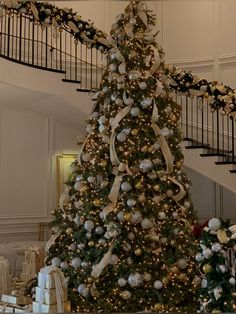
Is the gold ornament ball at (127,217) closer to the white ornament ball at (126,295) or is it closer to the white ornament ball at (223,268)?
the white ornament ball at (126,295)

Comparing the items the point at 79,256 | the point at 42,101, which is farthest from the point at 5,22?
the point at 79,256

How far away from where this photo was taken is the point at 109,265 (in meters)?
3.28

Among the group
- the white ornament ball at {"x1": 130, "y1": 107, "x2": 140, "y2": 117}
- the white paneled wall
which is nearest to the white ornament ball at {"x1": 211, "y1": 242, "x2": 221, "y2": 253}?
the white ornament ball at {"x1": 130, "y1": 107, "x2": 140, "y2": 117}

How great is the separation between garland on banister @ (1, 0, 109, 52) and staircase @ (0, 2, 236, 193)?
0.10 m

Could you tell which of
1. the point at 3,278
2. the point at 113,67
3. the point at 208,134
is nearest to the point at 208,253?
the point at 113,67

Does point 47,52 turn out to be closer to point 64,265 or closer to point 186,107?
point 186,107

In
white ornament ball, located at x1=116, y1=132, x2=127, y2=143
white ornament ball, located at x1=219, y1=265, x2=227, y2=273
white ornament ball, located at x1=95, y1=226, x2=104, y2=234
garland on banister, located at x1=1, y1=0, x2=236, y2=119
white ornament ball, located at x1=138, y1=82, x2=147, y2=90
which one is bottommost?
white ornament ball, located at x1=219, y1=265, x2=227, y2=273

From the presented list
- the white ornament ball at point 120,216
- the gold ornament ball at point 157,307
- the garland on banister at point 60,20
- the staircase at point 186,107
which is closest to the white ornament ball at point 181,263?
the gold ornament ball at point 157,307

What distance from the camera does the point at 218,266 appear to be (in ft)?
7.66

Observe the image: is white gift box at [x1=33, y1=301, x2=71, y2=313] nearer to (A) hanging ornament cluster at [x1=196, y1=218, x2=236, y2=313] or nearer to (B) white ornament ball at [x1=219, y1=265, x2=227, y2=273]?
(A) hanging ornament cluster at [x1=196, y1=218, x2=236, y2=313]

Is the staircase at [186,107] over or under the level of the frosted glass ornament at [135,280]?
over

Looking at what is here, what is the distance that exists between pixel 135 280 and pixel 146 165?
2.78ft

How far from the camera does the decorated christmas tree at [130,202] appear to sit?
10.7ft

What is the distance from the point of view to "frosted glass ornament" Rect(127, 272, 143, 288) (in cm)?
317
